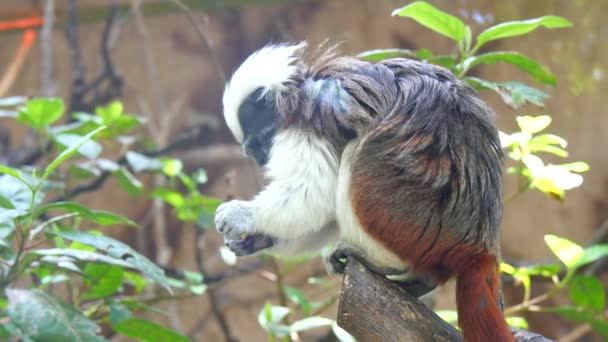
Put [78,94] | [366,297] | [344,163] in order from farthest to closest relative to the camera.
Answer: [78,94] → [344,163] → [366,297]

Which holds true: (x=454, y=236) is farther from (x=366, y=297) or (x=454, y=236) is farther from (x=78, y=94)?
(x=78, y=94)

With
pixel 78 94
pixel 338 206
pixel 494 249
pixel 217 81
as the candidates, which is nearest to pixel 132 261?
pixel 338 206

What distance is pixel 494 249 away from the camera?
181 cm

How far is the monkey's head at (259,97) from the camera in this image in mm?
2107

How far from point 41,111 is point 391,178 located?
1.33 meters

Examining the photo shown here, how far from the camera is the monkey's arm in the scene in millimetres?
1865

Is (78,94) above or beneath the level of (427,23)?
beneath

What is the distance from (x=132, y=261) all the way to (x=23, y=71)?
11.7 feet

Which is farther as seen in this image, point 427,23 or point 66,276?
point 66,276

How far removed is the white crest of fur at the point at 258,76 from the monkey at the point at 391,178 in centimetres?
1

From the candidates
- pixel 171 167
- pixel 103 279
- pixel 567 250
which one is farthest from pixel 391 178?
pixel 171 167

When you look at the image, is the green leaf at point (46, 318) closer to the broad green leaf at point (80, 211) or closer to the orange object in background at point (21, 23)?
the broad green leaf at point (80, 211)

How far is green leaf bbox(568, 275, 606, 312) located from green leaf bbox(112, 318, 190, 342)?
1.29 metres

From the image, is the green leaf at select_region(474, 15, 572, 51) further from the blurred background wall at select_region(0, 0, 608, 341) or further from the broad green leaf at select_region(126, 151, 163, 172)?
the blurred background wall at select_region(0, 0, 608, 341)
